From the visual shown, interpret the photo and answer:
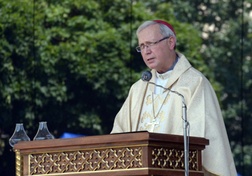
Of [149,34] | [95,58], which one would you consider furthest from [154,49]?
[95,58]

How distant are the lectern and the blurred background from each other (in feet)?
16.1

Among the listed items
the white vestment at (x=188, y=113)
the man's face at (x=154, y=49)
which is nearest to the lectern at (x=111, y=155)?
the white vestment at (x=188, y=113)

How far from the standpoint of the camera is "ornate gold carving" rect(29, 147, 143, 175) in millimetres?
7504

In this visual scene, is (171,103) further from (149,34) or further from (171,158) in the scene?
(171,158)

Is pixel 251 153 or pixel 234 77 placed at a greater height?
pixel 234 77

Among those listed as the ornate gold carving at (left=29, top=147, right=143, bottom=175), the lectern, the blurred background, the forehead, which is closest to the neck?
the forehead

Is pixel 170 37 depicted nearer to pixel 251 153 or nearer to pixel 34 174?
pixel 34 174

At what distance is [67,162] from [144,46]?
1.28m

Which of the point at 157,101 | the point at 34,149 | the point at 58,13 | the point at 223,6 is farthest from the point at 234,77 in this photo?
the point at 34,149

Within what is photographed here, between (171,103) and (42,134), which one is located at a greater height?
(171,103)

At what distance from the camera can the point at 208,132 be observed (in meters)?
8.39

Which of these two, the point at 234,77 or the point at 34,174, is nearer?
the point at 34,174

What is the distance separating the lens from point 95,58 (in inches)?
533

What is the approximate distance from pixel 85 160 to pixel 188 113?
1.07 m
